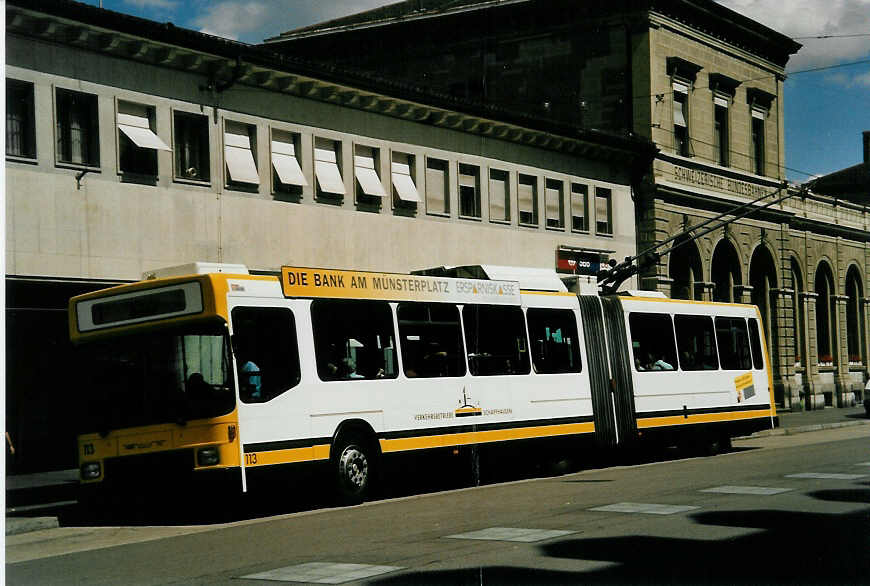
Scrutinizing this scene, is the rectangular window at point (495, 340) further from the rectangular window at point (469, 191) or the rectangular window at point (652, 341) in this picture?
the rectangular window at point (469, 191)

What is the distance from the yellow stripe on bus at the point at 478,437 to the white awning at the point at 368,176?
1057 cm

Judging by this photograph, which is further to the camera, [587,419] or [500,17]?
[500,17]

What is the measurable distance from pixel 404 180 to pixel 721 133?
17.3 m

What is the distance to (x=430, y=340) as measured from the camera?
19.0 meters

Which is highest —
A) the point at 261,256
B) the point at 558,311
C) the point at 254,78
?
the point at 254,78

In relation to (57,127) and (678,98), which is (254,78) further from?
(678,98)

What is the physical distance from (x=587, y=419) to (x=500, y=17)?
22617 mm

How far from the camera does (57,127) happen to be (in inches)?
917

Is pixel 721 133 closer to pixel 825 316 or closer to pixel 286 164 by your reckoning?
pixel 825 316

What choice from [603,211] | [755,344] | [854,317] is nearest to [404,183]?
[755,344]

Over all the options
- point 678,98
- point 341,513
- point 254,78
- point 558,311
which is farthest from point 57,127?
point 678,98

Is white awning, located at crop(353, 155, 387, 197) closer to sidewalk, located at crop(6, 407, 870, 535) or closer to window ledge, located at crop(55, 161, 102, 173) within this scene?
window ledge, located at crop(55, 161, 102, 173)

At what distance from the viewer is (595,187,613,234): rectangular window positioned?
4016cm

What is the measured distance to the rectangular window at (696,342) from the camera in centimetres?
2538
